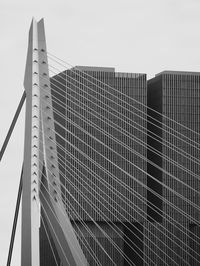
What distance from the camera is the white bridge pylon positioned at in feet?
54.2

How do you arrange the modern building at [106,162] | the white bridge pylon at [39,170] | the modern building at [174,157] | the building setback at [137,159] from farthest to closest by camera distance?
the modern building at [174,157] < the building setback at [137,159] < the modern building at [106,162] < the white bridge pylon at [39,170]

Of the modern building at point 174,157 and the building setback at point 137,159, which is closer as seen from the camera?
the building setback at point 137,159

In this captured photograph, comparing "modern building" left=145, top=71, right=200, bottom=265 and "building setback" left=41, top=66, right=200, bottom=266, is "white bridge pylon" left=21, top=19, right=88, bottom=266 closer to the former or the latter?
"building setback" left=41, top=66, right=200, bottom=266

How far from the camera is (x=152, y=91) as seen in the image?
71.4 metres

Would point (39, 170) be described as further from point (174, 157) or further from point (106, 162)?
point (174, 157)

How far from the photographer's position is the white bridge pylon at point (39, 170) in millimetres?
16516

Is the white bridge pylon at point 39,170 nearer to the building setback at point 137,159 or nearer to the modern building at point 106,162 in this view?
the modern building at point 106,162

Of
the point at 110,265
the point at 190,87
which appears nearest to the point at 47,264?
the point at 110,265

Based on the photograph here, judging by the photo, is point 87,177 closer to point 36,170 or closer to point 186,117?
point 186,117

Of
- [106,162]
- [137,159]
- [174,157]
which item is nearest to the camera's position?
[106,162]

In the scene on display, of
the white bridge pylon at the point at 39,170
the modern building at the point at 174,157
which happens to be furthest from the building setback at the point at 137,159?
the white bridge pylon at the point at 39,170

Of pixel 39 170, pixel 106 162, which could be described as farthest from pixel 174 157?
pixel 39 170

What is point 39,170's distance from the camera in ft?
58.4

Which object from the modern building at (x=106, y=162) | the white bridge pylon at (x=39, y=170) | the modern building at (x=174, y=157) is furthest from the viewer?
the modern building at (x=174, y=157)
